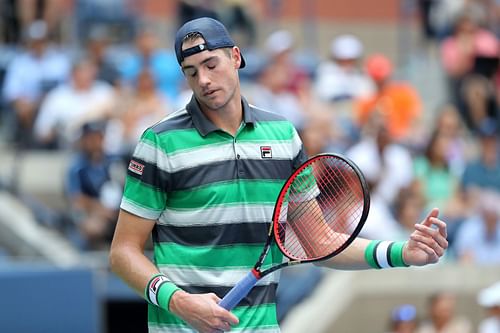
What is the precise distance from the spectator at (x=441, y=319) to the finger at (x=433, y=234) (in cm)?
508

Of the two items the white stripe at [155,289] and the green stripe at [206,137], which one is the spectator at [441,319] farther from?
the white stripe at [155,289]

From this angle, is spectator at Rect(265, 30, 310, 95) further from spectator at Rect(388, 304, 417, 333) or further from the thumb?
the thumb

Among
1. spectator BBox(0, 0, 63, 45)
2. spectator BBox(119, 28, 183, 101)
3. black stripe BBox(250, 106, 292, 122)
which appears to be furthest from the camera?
spectator BBox(0, 0, 63, 45)

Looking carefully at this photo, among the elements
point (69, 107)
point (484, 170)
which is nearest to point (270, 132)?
point (484, 170)

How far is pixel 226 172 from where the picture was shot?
459 centimetres

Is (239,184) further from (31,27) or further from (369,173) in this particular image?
(31,27)

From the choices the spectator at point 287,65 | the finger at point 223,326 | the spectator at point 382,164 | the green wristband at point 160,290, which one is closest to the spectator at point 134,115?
the spectator at point 287,65

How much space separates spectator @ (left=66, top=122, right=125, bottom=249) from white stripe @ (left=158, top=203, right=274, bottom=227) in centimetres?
570

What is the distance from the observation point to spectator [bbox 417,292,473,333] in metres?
9.49

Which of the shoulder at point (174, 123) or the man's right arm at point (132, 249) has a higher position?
the shoulder at point (174, 123)

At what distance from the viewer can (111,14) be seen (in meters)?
14.7

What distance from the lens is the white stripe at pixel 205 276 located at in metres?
4.57

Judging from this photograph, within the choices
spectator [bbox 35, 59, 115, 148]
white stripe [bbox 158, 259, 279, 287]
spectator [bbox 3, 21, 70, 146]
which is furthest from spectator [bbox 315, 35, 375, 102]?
white stripe [bbox 158, 259, 279, 287]

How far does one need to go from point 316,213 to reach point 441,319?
5055mm
